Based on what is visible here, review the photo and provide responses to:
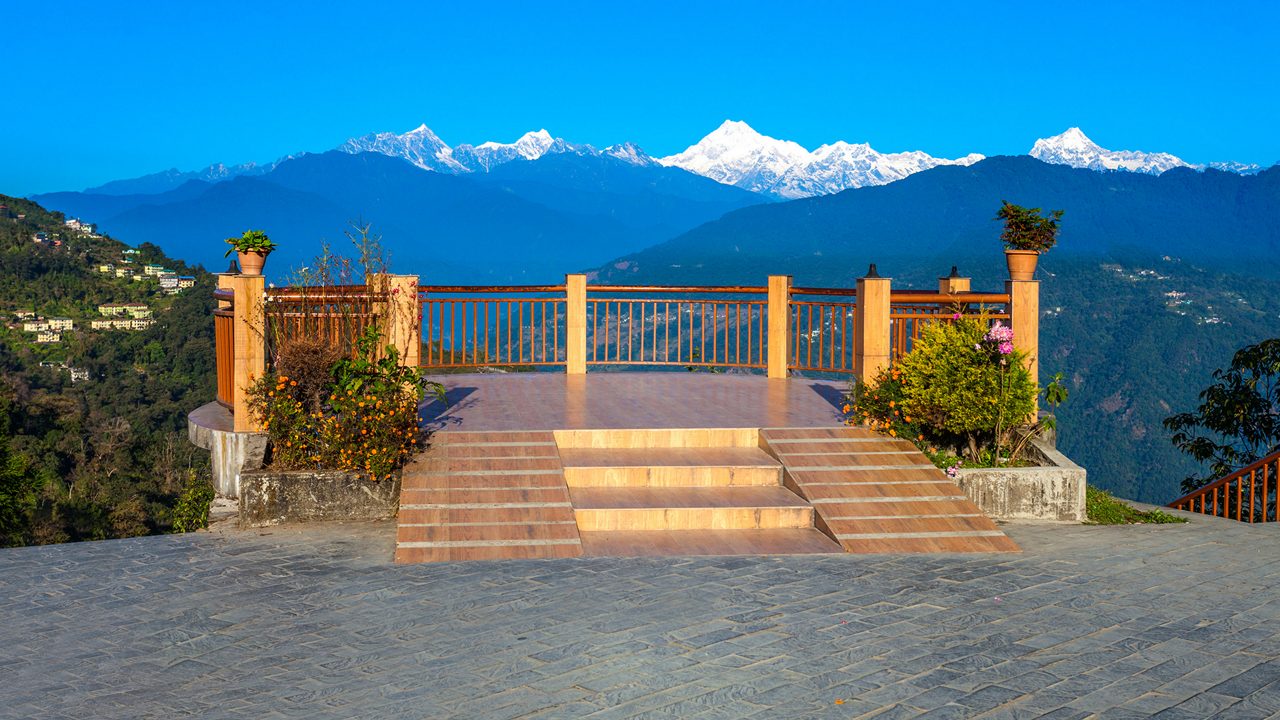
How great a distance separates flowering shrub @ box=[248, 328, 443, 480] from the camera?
27.6ft

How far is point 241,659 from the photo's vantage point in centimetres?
530

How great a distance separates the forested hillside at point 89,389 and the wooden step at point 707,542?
17.5 m

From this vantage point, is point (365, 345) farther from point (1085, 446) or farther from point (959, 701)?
point (1085, 446)

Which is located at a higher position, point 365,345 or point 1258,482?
point 365,345

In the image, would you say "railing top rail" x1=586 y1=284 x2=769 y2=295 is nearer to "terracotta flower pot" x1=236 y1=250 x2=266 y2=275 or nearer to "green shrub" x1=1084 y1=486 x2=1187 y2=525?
"green shrub" x1=1084 y1=486 x2=1187 y2=525

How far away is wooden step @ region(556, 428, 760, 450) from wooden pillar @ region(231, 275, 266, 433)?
2424mm

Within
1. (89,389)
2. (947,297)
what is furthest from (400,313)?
(89,389)

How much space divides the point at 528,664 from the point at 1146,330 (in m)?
94.8

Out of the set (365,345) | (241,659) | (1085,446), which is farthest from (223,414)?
(1085,446)

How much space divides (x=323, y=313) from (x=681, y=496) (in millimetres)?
3377

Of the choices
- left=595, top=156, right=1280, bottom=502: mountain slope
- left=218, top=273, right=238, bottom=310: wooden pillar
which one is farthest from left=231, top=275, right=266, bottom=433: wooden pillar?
left=595, top=156, right=1280, bottom=502: mountain slope

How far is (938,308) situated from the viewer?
38.7 ft

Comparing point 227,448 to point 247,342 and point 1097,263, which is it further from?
point 1097,263

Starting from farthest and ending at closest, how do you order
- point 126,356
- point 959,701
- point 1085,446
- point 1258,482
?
1. point 1085,446
2. point 126,356
3. point 1258,482
4. point 959,701
